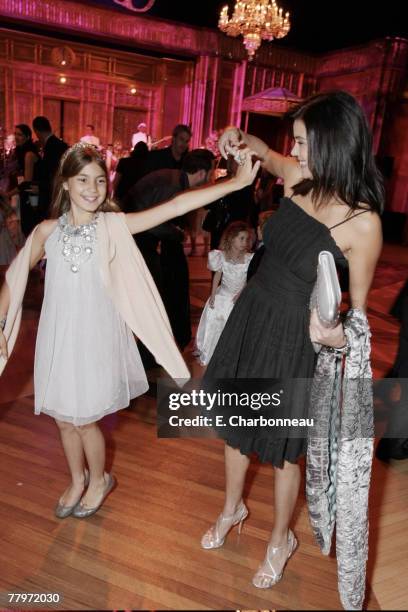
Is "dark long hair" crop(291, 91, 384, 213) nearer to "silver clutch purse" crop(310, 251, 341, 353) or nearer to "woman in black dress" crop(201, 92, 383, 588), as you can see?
"woman in black dress" crop(201, 92, 383, 588)

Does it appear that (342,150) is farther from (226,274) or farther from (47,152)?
(47,152)

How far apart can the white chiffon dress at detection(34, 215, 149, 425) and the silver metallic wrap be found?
2.56ft

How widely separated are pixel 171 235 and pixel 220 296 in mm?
697

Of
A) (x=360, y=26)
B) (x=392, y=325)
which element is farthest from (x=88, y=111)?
(x=392, y=325)

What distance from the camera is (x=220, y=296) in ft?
12.1

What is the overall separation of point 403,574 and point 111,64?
39.7 ft

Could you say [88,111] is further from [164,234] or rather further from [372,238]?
[372,238]

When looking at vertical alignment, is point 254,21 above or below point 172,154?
above

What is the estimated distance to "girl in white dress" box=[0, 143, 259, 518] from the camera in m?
1.82

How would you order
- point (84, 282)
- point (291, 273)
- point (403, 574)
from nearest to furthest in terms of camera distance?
1. point (291, 273)
2. point (84, 282)
3. point (403, 574)

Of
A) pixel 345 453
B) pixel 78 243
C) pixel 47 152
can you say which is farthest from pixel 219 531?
pixel 47 152

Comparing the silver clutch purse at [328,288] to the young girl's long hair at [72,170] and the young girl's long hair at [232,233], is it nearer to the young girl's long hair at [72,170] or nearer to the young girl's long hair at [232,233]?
the young girl's long hair at [72,170]

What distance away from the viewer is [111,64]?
11734mm

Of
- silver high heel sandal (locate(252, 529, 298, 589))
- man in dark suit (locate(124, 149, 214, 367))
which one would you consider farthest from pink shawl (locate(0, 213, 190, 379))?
man in dark suit (locate(124, 149, 214, 367))
